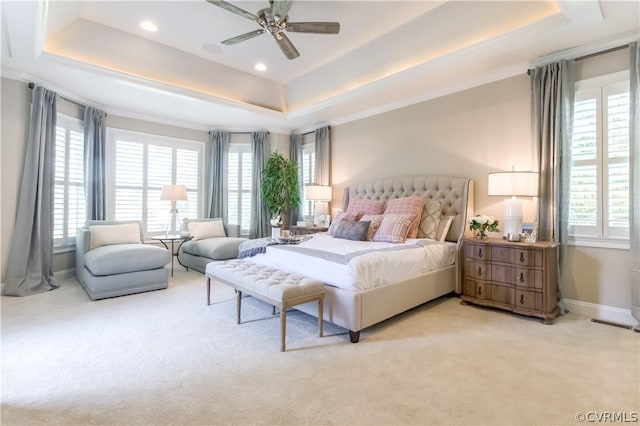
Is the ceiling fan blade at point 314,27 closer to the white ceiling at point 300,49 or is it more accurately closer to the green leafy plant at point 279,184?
the white ceiling at point 300,49

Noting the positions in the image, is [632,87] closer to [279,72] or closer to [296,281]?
[296,281]

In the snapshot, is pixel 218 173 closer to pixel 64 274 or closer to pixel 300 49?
Answer: pixel 64 274

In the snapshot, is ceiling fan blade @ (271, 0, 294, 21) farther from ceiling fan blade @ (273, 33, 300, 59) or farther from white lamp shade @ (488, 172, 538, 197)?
white lamp shade @ (488, 172, 538, 197)

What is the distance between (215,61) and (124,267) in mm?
3411

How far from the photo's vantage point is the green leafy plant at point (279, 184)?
21.0 feet

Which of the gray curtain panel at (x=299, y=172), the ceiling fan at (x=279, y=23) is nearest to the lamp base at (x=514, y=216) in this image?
the ceiling fan at (x=279, y=23)

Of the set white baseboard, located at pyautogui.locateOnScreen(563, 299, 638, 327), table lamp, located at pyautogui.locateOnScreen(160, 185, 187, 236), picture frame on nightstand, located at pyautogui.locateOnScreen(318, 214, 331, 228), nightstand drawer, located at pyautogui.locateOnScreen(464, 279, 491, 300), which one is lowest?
white baseboard, located at pyautogui.locateOnScreen(563, 299, 638, 327)

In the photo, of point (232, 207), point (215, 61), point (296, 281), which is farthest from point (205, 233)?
point (296, 281)

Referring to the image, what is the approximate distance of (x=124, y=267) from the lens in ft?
13.2

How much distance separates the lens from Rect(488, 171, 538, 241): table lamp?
3424mm

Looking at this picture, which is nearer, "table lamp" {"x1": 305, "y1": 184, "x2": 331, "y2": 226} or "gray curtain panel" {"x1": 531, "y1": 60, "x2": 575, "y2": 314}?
"gray curtain panel" {"x1": 531, "y1": 60, "x2": 575, "y2": 314}

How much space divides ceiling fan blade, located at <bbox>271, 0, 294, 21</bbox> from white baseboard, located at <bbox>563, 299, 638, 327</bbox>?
424cm

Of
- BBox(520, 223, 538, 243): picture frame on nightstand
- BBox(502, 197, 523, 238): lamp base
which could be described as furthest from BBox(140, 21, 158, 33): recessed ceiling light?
BBox(520, 223, 538, 243): picture frame on nightstand

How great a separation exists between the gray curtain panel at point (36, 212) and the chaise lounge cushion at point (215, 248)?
1.94m
